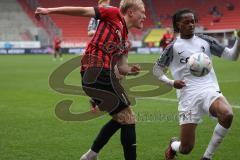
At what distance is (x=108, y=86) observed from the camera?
5.25 meters

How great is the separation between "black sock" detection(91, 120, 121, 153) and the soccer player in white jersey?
2.61 feet

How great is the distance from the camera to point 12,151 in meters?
6.41

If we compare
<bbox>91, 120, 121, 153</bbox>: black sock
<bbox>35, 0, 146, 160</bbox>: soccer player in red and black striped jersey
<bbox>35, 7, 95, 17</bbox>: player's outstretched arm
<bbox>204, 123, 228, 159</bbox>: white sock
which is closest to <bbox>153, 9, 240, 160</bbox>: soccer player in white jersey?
<bbox>204, 123, 228, 159</bbox>: white sock

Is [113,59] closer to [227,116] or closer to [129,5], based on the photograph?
[129,5]

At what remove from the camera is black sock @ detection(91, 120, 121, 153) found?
5.55 m

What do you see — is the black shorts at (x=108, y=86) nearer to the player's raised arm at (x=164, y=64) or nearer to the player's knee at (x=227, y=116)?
the player's raised arm at (x=164, y=64)

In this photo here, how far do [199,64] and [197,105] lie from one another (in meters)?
0.49

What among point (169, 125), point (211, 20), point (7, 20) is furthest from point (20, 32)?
point (169, 125)

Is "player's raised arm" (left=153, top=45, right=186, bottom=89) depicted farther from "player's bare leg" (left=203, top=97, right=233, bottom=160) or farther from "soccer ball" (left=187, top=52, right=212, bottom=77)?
"player's bare leg" (left=203, top=97, right=233, bottom=160)

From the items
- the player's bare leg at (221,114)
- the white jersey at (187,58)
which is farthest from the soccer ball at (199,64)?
the player's bare leg at (221,114)

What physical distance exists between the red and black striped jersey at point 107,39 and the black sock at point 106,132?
74 cm

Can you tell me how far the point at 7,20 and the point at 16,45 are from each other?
23.0 ft

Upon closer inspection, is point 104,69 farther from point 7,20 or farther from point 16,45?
point 7,20

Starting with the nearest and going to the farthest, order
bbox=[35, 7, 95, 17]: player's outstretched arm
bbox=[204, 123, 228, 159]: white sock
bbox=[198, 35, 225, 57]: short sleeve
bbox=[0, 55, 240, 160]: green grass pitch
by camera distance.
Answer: bbox=[35, 7, 95, 17]: player's outstretched arm, bbox=[204, 123, 228, 159]: white sock, bbox=[198, 35, 225, 57]: short sleeve, bbox=[0, 55, 240, 160]: green grass pitch
